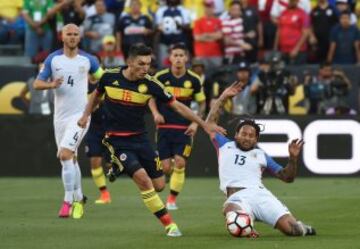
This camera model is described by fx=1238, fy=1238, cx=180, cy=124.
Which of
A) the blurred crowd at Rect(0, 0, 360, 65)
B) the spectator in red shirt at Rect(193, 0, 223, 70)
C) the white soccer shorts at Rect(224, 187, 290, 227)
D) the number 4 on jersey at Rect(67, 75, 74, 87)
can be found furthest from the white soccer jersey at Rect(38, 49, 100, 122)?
the spectator in red shirt at Rect(193, 0, 223, 70)

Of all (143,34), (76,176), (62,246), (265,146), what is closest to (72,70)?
(76,176)

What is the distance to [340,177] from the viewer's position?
24.1m

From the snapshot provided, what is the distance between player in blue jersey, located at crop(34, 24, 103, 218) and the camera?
56.4 ft

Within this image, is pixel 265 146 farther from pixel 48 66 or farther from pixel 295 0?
pixel 48 66

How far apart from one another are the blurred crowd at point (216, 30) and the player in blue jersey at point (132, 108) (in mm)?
11071

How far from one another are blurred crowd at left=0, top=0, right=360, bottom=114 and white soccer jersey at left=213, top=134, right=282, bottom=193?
→ 37.5 feet

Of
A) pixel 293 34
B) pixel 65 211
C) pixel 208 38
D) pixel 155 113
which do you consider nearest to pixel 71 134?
pixel 65 211

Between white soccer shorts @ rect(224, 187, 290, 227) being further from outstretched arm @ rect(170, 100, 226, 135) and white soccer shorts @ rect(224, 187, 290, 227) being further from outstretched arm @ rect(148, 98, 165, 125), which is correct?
outstretched arm @ rect(148, 98, 165, 125)

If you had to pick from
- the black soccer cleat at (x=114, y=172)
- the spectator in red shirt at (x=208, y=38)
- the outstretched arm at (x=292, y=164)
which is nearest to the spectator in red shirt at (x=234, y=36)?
the spectator in red shirt at (x=208, y=38)

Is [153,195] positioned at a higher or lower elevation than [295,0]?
lower

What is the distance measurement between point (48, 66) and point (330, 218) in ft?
14.6

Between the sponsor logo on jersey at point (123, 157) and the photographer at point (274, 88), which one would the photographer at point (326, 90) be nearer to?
the photographer at point (274, 88)

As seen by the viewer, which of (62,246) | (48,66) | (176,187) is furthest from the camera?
(176,187)

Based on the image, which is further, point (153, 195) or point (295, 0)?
point (295, 0)
